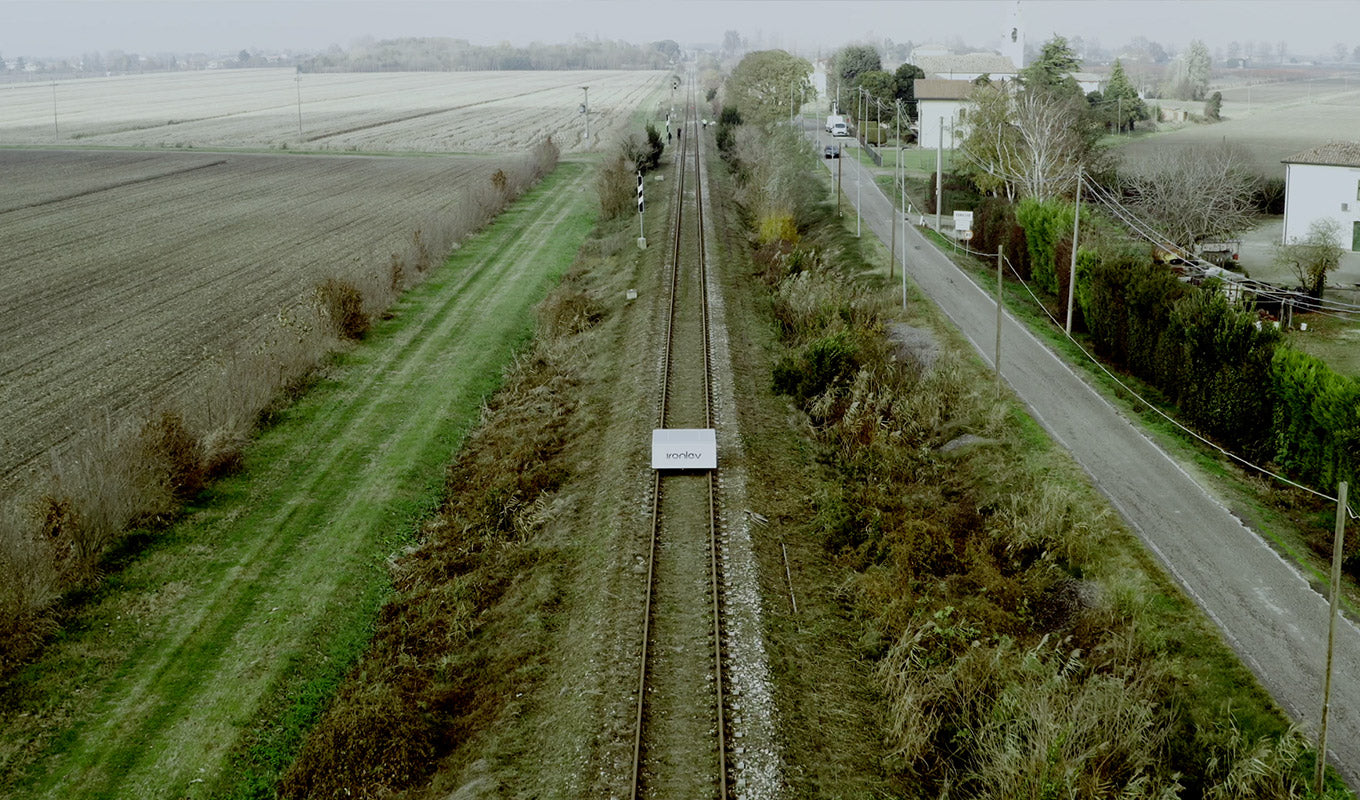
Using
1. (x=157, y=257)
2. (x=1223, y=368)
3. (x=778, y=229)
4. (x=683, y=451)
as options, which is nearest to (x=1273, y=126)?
(x=778, y=229)

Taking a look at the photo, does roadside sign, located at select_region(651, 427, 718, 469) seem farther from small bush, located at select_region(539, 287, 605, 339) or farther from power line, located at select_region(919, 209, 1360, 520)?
small bush, located at select_region(539, 287, 605, 339)

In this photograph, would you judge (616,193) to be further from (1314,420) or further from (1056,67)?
(1056,67)

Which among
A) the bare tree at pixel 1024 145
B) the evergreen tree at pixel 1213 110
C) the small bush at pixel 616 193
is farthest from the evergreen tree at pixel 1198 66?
the small bush at pixel 616 193

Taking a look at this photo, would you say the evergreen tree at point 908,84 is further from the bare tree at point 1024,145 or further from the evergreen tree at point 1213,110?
the bare tree at point 1024,145

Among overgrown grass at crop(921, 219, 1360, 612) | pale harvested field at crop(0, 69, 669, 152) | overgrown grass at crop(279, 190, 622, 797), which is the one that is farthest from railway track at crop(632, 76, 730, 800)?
pale harvested field at crop(0, 69, 669, 152)

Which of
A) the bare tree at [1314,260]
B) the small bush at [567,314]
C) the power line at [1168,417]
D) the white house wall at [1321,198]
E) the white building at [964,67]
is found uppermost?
the white building at [964,67]
